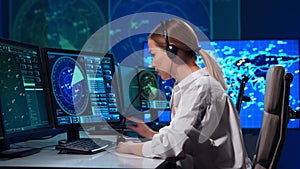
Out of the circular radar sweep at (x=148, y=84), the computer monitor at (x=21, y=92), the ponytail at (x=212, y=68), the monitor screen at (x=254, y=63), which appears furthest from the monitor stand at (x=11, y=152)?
the monitor screen at (x=254, y=63)

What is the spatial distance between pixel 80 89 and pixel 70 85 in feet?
0.18

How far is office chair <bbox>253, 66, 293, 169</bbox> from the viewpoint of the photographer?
1.52 meters

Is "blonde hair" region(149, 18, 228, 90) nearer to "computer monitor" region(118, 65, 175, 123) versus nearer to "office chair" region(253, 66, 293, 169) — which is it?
"office chair" region(253, 66, 293, 169)

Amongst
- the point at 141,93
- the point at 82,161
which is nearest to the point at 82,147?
the point at 82,161

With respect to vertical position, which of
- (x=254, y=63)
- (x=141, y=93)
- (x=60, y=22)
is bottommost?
(x=141, y=93)

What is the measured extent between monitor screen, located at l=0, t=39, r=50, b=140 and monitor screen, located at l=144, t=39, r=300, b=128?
2111 millimetres

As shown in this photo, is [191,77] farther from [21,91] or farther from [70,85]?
[21,91]

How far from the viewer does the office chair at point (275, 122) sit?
1521 millimetres

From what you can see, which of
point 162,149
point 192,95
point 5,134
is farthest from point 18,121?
point 192,95

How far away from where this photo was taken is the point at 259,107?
3.64m

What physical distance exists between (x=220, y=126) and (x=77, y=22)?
103 inches

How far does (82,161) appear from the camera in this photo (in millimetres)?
1464

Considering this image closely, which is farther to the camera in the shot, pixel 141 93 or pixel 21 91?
pixel 141 93

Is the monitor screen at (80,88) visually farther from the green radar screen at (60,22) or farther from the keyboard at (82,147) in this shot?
the green radar screen at (60,22)
